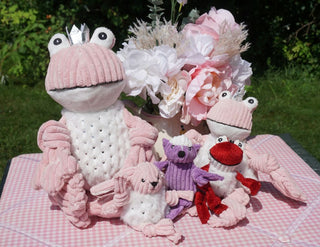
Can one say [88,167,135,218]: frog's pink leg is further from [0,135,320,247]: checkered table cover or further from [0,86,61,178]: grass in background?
[0,86,61,178]: grass in background

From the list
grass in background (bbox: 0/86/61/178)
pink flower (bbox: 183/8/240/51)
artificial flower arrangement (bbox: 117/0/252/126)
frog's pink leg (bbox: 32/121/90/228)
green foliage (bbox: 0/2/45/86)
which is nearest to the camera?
frog's pink leg (bbox: 32/121/90/228)

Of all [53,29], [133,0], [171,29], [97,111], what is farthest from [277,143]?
[53,29]

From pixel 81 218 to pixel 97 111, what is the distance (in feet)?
1.17

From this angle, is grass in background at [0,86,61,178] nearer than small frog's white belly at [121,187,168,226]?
No

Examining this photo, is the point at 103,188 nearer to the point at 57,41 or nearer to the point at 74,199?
the point at 74,199

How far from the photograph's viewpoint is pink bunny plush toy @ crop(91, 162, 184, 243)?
1221 millimetres

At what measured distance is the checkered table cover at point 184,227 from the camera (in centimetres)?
125

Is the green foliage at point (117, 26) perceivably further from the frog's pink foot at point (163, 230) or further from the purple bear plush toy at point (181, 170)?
the frog's pink foot at point (163, 230)

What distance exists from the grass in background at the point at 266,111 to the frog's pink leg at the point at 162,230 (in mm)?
1309

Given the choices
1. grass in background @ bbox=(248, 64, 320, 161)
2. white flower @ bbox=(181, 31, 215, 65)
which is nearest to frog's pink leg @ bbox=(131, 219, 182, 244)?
white flower @ bbox=(181, 31, 215, 65)

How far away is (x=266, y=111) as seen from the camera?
3.01m

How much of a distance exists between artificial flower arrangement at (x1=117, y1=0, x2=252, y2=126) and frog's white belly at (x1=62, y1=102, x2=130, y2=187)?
0.65ft

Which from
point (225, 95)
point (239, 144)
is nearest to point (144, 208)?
point (239, 144)

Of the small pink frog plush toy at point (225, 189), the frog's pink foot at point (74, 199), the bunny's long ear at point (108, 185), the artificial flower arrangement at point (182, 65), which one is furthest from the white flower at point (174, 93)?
the frog's pink foot at point (74, 199)
